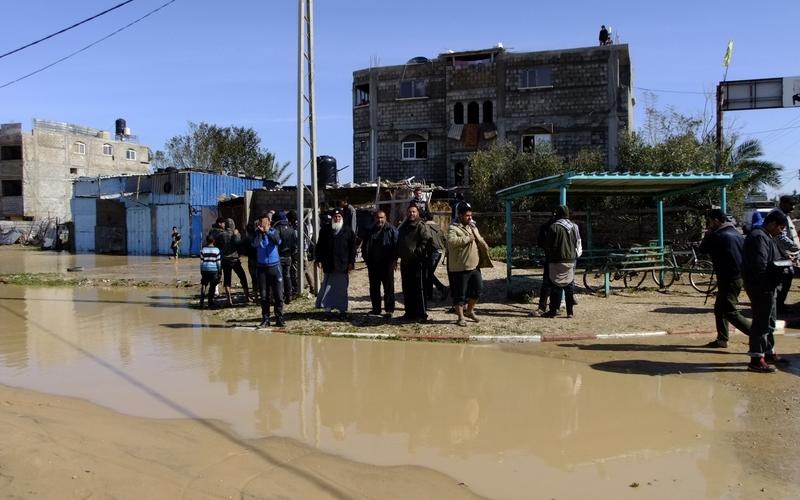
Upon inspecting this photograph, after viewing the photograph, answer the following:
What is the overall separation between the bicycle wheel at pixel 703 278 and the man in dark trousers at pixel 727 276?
13.6 ft

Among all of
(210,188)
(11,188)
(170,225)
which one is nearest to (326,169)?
(210,188)

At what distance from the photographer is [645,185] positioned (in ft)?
41.6

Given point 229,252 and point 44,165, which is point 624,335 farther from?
point 44,165

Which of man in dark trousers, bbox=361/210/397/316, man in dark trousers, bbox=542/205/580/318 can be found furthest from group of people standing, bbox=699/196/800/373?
man in dark trousers, bbox=361/210/397/316

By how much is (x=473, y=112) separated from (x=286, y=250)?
26.2m

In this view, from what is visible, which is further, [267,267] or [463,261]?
[267,267]

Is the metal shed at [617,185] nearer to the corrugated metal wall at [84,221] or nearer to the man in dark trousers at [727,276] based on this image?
the man in dark trousers at [727,276]

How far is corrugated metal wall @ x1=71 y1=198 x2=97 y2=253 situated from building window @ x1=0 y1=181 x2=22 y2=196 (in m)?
22.3

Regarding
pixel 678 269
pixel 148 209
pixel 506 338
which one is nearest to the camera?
pixel 506 338

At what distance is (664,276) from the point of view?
1334 cm

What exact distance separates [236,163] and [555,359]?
157ft

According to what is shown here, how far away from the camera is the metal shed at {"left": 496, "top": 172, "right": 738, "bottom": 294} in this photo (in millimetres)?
10891

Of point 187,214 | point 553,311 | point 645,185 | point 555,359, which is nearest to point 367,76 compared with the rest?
point 187,214

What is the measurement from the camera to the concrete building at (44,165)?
168 ft
